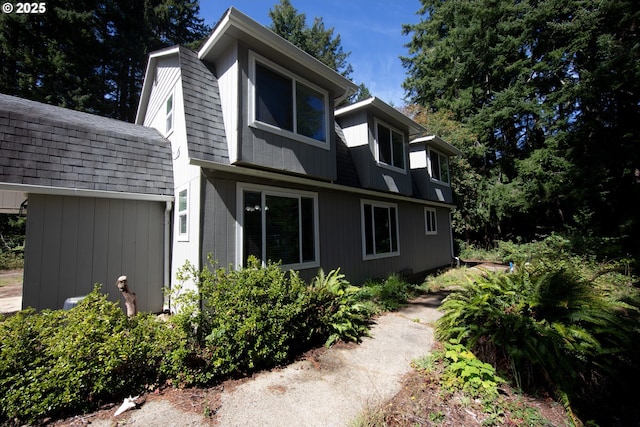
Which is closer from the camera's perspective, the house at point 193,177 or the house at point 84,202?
the house at point 84,202

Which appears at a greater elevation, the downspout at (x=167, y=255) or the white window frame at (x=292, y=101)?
the white window frame at (x=292, y=101)

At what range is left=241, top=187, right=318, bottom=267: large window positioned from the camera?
539cm

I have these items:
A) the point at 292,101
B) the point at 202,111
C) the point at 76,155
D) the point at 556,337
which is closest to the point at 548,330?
the point at 556,337

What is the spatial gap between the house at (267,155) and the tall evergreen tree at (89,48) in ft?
39.3

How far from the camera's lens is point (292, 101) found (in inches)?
231

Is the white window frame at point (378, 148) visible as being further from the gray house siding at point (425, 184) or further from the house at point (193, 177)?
the gray house siding at point (425, 184)

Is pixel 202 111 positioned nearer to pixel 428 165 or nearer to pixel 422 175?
pixel 422 175

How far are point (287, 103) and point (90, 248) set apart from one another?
484cm

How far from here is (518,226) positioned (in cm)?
1620

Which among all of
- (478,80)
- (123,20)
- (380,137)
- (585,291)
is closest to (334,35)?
(478,80)

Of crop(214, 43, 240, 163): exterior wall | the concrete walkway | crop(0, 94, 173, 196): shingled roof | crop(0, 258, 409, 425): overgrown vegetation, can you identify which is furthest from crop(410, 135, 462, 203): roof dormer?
crop(0, 94, 173, 196): shingled roof

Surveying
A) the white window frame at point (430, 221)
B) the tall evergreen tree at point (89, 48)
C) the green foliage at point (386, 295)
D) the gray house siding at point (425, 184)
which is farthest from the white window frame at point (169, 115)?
the tall evergreen tree at point (89, 48)

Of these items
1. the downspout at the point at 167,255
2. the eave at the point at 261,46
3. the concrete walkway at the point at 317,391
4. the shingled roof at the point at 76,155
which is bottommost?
the concrete walkway at the point at 317,391

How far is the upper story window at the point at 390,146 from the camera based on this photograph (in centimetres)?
852
